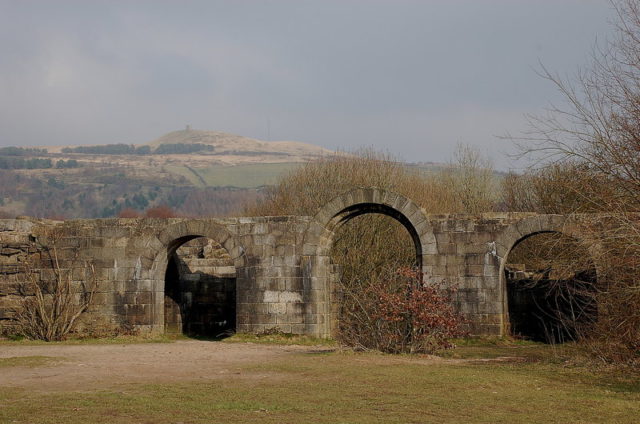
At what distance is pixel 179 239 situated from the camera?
20.8 m

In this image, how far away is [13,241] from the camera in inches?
808

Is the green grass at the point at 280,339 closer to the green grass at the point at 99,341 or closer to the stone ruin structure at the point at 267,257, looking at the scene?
the stone ruin structure at the point at 267,257

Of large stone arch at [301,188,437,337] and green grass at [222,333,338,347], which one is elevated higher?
large stone arch at [301,188,437,337]

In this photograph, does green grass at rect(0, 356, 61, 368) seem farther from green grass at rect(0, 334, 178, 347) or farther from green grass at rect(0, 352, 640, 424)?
green grass at rect(0, 334, 178, 347)

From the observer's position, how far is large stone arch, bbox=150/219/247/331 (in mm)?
20219

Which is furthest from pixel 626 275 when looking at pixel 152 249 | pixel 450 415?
pixel 152 249

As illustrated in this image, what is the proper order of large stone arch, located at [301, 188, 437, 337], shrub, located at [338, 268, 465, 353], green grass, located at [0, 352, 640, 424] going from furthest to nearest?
large stone arch, located at [301, 188, 437, 337] → shrub, located at [338, 268, 465, 353] → green grass, located at [0, 352, 640, 424]

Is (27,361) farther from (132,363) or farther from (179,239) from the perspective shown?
(179,239)

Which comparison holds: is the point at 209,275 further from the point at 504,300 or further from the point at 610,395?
the point at 610,395

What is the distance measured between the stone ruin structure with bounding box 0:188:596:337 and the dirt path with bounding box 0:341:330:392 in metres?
1.33

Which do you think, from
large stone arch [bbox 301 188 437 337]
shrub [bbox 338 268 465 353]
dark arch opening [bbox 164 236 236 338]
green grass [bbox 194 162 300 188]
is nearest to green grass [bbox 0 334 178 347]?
dark arch opening [bbox 164 236 236 338]

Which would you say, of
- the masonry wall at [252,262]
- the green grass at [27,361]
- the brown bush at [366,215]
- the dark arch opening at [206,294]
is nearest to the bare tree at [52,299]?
the masonry wall at [252,262]

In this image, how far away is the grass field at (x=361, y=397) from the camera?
31.6ft

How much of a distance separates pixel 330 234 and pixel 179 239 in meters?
3.47
